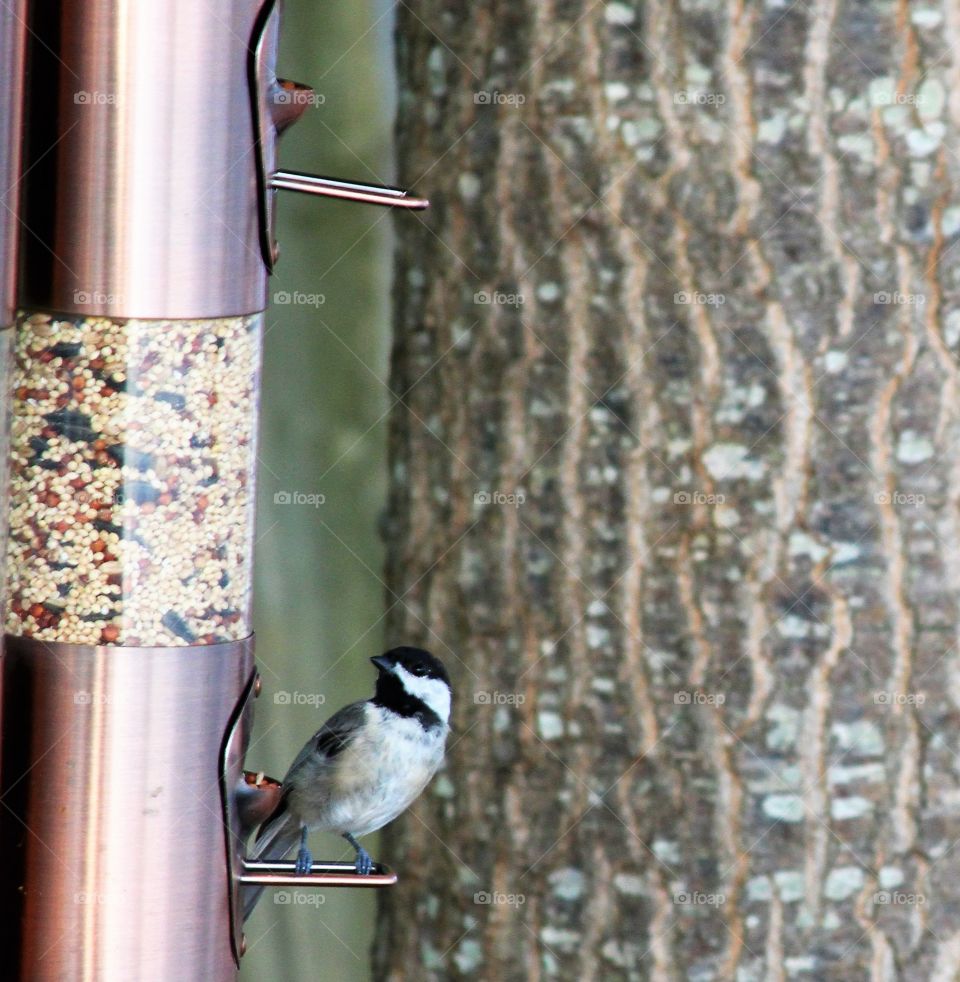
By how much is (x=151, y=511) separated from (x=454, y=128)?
0.92m

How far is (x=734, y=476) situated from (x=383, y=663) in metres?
0.60

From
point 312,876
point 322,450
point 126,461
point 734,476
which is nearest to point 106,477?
point 126,461

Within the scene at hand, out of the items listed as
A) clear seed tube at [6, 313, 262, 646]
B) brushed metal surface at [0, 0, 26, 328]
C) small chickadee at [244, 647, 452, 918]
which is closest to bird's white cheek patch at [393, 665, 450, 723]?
small chickadee at [244, 647, 452, 918]

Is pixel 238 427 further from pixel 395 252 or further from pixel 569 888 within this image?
pixel 569 888

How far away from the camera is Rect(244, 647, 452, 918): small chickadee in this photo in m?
2.12

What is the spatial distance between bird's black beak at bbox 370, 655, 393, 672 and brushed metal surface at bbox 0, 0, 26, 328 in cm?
76

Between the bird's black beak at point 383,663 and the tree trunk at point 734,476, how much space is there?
0.23m

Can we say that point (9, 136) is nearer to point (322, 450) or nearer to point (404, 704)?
point (404, 704)

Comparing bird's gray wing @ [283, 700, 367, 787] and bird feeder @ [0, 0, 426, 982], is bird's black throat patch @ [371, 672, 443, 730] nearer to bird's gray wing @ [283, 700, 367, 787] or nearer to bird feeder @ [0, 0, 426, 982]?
bird's gray wing @ [283, 700, 367, 787]

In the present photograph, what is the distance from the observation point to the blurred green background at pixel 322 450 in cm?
275

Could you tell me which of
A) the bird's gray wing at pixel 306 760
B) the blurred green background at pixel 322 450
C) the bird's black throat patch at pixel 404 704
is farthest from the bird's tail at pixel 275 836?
the blurred green background at pixel 322 450

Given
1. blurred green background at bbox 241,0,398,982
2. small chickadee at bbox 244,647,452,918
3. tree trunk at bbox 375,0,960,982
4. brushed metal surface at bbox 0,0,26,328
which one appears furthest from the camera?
A: blurred green background at bbox 241,0,398,982

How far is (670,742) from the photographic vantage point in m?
2.08

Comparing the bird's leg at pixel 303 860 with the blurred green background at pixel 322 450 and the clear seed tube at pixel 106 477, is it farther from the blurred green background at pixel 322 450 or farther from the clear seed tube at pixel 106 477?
the blurred green background at pixel 322 450
